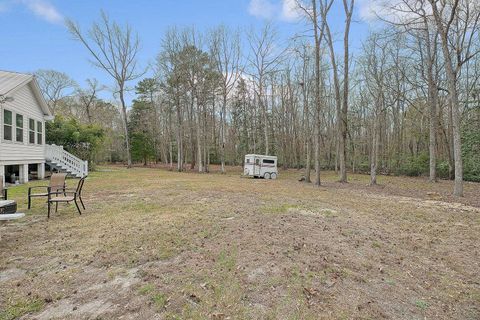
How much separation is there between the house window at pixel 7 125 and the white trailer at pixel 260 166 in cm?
1393

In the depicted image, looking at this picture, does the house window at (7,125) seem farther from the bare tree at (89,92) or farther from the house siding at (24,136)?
the bare tree at (89,92)

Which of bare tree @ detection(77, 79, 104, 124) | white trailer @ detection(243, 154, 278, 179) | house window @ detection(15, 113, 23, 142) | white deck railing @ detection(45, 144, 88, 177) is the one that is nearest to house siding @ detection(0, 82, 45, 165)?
house window @ detection(15, 113, 23, 142)

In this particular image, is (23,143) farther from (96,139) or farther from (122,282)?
(122,282)

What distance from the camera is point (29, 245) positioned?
4418 millimetres

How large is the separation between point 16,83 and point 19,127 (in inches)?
81.1

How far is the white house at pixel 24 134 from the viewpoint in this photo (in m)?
11.9

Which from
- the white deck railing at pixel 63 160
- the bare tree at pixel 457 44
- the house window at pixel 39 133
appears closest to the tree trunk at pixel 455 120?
the bare tree at pixel 457 44

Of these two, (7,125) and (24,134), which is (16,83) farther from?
(24,134)

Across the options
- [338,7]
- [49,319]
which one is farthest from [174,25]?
[49,319]

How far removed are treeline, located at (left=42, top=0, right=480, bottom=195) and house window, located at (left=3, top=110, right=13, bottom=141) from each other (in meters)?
14.0

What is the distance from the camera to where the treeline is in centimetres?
1590

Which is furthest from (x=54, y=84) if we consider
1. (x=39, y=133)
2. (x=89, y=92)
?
(x=39, y=133)

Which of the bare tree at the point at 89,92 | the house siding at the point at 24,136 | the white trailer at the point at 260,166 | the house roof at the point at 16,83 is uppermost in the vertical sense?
the bare tree at the point at 89,92

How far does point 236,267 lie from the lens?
3.54 meters
